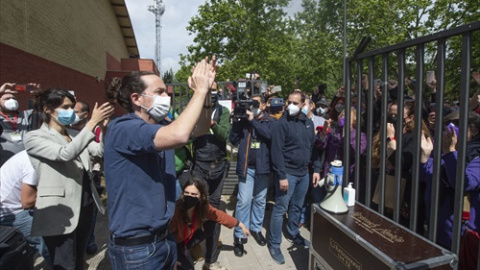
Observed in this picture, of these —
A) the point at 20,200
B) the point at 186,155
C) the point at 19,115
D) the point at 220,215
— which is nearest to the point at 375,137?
the point at 220,215

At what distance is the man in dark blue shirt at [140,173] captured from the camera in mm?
1609

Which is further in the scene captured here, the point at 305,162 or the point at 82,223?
the point at 305,162

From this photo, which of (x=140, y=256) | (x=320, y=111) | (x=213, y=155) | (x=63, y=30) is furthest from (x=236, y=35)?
(x=140, y=256)

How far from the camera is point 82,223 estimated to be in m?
2.66

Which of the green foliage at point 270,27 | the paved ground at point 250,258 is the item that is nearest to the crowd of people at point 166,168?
the paved ground at point 250,258

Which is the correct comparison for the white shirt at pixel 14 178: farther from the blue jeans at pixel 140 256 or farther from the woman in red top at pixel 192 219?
the woman in red top at pixel 192 219

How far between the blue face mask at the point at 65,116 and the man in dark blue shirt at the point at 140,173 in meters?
0.98

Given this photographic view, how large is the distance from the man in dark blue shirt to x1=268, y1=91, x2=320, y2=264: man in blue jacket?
1.97 metres

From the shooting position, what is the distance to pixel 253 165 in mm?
3920

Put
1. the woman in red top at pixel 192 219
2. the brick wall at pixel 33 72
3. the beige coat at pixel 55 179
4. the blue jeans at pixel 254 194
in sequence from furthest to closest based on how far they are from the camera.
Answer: the brick wall at pixel 33 72 < the blue jeans at pixel 254 194 < the woman in red top at pixel 192 219 < the beige coat at pixel 55 179

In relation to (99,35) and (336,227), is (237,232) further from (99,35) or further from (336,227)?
(99,35)

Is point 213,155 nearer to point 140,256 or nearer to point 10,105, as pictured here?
point 140,256

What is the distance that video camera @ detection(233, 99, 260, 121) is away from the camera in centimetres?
368

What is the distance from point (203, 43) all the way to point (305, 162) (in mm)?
14516
